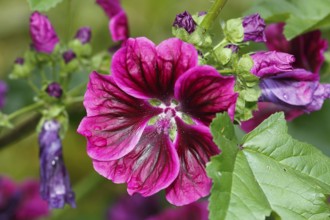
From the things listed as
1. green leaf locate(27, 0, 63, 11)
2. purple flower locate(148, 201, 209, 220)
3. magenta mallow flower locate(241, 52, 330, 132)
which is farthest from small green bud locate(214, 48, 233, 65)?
purple flower locate(148, 201, 209, 220)

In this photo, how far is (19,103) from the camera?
7.55ft

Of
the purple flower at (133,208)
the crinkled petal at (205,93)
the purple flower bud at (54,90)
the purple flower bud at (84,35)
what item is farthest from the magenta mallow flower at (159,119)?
the purple flower at (133,208)

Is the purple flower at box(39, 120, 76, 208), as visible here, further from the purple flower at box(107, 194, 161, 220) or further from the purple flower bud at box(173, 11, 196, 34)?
the purple flower at box(107, 194, 161, 220)

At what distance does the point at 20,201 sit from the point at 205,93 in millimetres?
1130

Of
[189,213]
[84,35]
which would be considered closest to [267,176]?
[84,35]

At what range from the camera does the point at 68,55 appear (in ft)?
5.08

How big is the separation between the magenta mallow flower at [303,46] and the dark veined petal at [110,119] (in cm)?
39

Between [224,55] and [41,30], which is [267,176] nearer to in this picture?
A: [224,55]

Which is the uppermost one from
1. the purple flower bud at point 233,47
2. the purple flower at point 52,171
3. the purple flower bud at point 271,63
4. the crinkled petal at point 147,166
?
the purple flower bud at point 233,47

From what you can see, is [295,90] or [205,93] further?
[295,90]

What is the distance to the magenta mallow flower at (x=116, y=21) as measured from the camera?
4.88ft

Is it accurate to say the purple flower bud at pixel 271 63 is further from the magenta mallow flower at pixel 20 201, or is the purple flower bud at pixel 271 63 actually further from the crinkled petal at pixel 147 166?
the magenta mallow flower at pixel 20 201

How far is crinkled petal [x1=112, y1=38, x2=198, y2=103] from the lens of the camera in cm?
119

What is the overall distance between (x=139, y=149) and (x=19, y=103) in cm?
109
